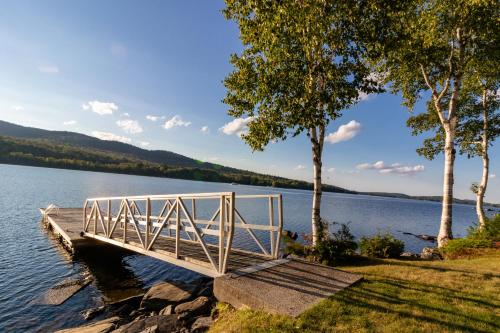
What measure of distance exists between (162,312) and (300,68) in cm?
1110

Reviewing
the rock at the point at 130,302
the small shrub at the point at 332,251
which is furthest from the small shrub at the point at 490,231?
the rock at the point at 130,302

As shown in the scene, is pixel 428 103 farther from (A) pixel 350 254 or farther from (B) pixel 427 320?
(B) pixel 427 320

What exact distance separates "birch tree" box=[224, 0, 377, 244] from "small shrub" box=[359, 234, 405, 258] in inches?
110

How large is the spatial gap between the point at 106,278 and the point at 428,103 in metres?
23.5

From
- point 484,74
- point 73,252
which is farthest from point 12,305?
point 484,74

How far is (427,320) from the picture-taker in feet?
20.2

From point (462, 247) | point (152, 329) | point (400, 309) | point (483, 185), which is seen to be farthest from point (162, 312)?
point (483, 185)

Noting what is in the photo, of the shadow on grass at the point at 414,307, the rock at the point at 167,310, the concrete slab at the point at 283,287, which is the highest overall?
the shadow on grass at the point at 414,307

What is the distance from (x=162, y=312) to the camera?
382 inches

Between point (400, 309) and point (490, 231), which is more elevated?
point (490, 231)

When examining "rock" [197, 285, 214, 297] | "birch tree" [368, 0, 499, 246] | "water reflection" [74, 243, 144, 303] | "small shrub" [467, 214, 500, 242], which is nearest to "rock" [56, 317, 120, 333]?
"rock" [197, 285, 214, 297]

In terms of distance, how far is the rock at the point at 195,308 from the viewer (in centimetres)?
914

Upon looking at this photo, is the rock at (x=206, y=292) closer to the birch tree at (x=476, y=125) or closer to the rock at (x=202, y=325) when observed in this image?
the rock at (x=202, y=325)

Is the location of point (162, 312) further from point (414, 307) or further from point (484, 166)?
point (484, 166)
